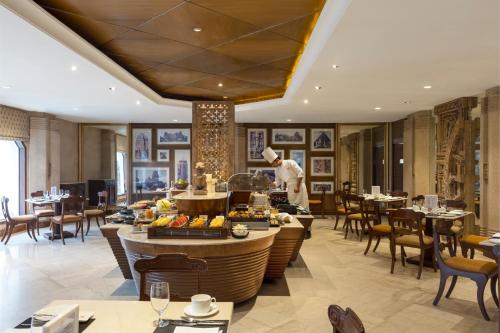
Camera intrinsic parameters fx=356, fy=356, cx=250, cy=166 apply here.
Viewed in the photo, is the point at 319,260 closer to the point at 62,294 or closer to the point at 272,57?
the point at 272,57

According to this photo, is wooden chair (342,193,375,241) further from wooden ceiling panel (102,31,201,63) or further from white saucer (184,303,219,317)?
white saucer (184,303,219,317)

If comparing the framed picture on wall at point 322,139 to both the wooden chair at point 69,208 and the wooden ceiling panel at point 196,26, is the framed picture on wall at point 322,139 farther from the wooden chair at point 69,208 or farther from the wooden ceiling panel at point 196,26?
the wooden ceiling panel at point 196,26

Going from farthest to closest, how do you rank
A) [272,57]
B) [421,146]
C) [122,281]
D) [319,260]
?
1. [421,146]
2. [319,260]
3. [272,57]
4. [122,281]

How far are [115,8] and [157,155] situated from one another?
Answer: 8.03m

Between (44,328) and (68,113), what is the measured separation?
9.10 m

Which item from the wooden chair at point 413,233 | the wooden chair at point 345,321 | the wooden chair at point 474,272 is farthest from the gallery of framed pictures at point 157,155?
the wooden chair at point 345,321

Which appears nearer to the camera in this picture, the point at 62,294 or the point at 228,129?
the point at 62,294

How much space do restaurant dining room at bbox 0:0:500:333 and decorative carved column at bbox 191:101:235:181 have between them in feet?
0.11

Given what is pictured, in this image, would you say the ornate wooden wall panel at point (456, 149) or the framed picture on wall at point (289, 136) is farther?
the framed picture on wall at point (289, 136)

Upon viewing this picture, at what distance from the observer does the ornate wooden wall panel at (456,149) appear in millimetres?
6980

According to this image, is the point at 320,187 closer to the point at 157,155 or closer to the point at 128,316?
the point at 157,155

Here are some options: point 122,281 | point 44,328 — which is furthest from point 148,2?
point 122,281

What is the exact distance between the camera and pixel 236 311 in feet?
12.4

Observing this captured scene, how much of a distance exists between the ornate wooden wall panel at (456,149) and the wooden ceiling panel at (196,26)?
16.6ft
